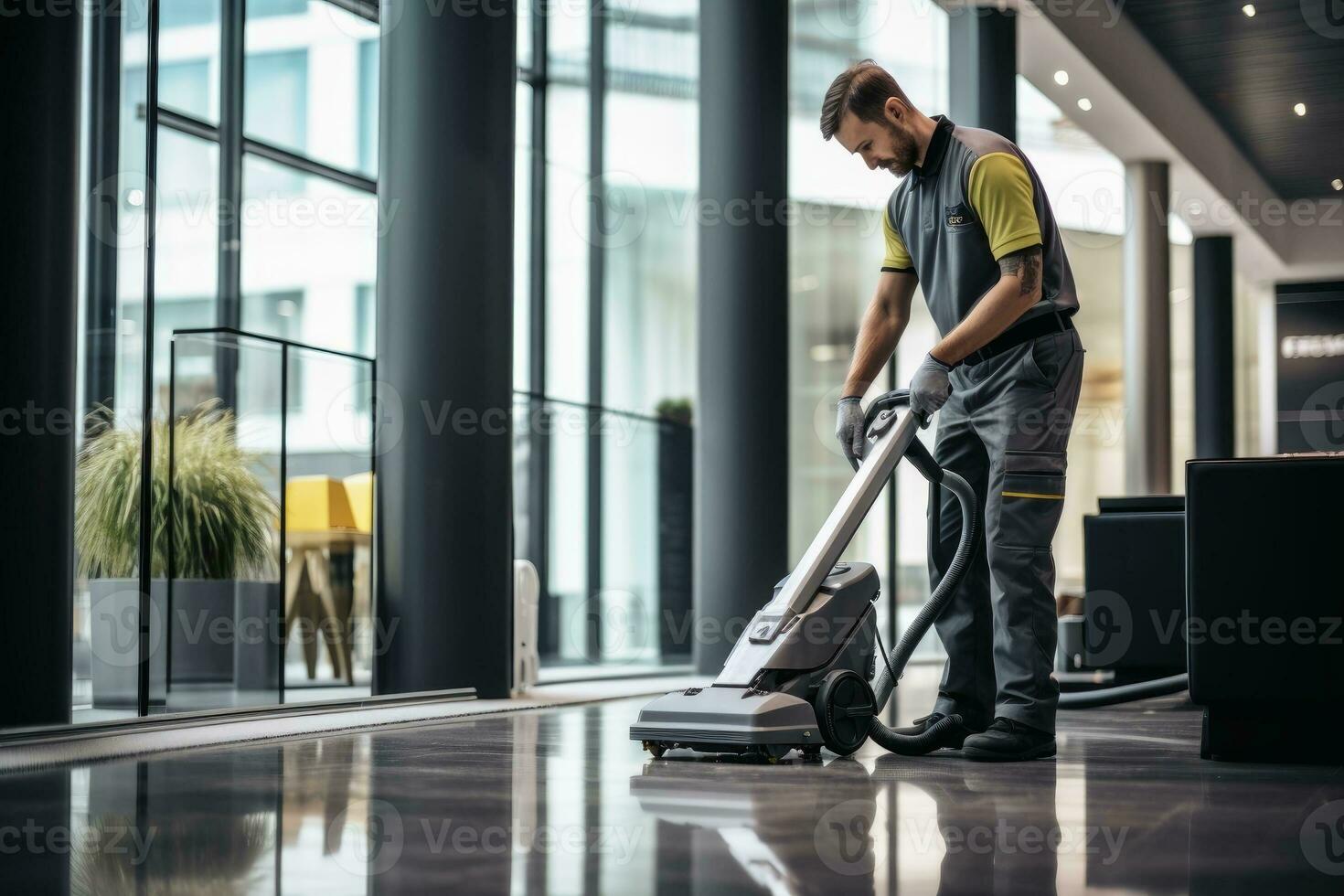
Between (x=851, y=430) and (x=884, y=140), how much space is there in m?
0.58

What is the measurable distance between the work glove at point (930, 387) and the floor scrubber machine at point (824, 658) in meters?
0.04

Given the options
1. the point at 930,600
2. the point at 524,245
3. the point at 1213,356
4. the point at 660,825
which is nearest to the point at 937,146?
the point at 930,600

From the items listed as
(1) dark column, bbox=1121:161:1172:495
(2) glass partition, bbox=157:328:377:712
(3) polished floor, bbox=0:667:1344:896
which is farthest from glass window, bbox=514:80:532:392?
(1) dark column, bbox=1121:161:1172:495

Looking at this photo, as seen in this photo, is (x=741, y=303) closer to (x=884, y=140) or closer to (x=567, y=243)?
(x=567, y=243)

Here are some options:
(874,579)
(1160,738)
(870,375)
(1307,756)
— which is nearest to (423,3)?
(870,375)

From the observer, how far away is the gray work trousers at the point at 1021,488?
9.17 feet

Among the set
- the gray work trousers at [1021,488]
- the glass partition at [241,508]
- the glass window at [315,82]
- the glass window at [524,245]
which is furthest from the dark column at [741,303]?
the gray work trousers at [1021,488]

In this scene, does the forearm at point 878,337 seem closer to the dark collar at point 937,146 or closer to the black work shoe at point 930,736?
the dark collar at point 937,146

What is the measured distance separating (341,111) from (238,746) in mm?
5106

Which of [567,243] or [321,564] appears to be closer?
[321,564]

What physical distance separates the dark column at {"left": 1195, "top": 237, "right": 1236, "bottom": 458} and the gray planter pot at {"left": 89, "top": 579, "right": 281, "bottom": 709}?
13.1 metres

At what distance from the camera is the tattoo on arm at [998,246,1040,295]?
→ 9.17 feet

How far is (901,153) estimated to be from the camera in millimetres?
2969

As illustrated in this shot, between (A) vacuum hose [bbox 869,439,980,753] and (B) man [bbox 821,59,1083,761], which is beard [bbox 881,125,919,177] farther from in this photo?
(A) vacuum hose [bbox 869,439,980,753]
